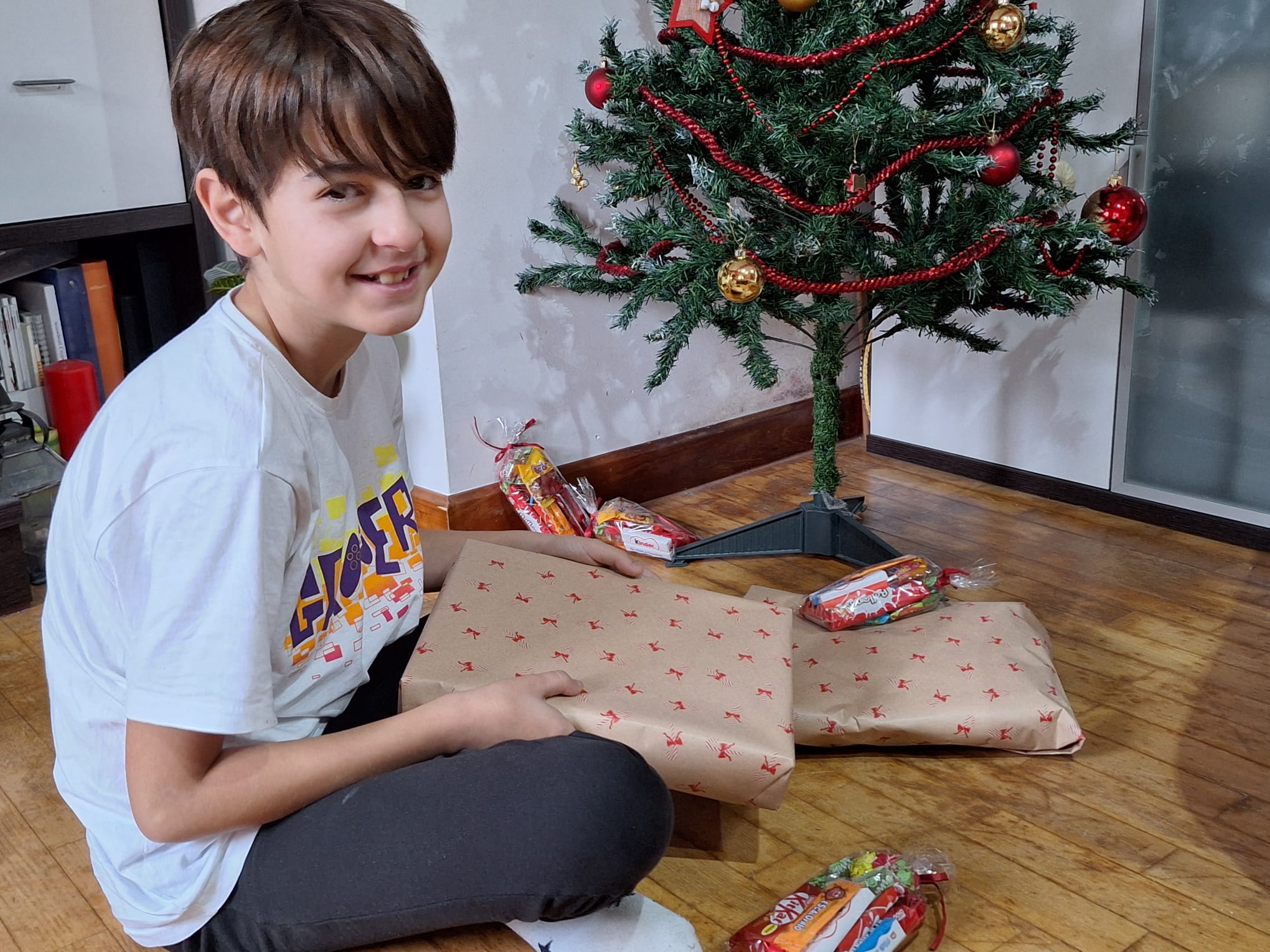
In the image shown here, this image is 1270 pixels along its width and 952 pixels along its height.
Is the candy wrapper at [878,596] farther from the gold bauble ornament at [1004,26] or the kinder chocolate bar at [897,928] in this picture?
the gold bauble ornament at [1004,26]

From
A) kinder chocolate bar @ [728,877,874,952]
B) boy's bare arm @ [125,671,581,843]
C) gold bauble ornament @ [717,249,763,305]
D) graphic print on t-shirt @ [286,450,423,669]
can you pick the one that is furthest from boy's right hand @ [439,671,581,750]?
gold bauble ornament @ [717,249,763,305]

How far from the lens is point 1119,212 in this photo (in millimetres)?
1655

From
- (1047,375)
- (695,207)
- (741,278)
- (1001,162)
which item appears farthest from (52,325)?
(1047,375)

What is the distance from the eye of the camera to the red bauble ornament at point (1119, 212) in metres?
1.65

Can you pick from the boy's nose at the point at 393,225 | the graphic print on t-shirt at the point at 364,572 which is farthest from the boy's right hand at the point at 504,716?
the boy's nose at the point at 393,225

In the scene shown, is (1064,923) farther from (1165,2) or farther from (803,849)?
(1165,2)

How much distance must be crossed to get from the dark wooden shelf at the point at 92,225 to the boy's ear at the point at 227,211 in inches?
53.6

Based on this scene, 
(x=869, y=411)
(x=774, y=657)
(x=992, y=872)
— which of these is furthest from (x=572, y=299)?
(x=992, y=872)

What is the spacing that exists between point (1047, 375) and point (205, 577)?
1690 millimetres

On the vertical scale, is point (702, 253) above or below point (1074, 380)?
above

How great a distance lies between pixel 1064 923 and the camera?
1.08 metres

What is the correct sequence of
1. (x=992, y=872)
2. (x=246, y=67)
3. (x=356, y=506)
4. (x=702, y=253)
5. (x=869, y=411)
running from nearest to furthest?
(x=246, y=67)
(x=356, y=506)
(x=992, y=872)
(x=702, y=253)
(x=869, y=411)

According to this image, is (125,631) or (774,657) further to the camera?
(774,657)

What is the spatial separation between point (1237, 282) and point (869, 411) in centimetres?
78
